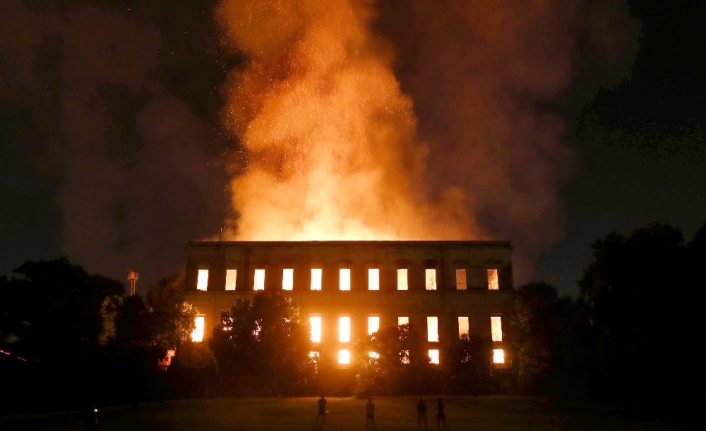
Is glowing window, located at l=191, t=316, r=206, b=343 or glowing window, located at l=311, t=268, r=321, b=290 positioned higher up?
glowing window, located at l=311, t=268, r=321, b=290

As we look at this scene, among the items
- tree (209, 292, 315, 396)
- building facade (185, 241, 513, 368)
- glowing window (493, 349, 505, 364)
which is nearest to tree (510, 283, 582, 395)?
Result: glowing window (493, 349, 505, 364)

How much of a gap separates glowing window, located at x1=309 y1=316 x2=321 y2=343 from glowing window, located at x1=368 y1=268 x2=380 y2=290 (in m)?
5.45

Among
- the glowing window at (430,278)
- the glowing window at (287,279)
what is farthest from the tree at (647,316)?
the glowing window at (287,279)

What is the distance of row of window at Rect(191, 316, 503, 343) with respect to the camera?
51031 mm

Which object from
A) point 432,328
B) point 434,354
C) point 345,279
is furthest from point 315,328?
point 434,354

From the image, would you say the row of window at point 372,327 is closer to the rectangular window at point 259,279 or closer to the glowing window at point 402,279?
the glowing window at point 402,279

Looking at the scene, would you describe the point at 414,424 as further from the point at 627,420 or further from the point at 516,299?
the point at 516,299

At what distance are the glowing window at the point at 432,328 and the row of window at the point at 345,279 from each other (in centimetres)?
287

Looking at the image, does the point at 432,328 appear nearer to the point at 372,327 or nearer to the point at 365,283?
the point at 372,327

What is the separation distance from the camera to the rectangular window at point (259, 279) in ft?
176

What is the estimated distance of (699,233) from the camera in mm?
29797

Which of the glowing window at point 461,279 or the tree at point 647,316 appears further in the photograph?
the glowing window at point 461,279

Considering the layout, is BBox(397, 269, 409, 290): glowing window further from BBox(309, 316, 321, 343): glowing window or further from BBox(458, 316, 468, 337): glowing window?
BBox(309, 316, 321, 343): glowing window

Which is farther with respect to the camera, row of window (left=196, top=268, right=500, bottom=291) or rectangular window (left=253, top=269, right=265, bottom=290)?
rectangular window (left=253, top=269, right=265, bottom=290)
